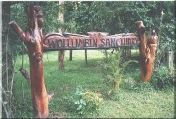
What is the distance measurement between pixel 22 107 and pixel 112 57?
228 centimetres

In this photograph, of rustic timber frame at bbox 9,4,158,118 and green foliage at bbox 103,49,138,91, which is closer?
rustic timber frame at bbox 9,4,158,118

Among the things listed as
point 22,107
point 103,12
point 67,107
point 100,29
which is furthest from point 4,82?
point 100,29

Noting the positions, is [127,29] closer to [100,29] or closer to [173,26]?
[100,29]

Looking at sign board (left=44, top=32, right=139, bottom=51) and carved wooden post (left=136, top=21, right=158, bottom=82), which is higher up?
sign board (left=44, top=32, right=139, bottom=51)

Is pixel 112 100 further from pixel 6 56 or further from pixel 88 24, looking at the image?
pixel 88 24

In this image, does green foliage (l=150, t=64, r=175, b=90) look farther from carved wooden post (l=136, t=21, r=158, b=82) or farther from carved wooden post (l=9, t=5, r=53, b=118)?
carved wooden post (l=9, t=5, r=53, b=118)

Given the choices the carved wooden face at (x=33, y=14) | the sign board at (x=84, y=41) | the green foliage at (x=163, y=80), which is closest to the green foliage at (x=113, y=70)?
the sign board at (x=84, y=41)

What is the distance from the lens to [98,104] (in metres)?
4.79

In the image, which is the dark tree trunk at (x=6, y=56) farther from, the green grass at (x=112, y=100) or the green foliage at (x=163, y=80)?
the green foliage at (x=163, y=80)

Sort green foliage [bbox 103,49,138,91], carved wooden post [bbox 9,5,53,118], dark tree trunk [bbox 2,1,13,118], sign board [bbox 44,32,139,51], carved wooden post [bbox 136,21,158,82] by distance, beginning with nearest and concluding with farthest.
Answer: carved wooden post [bbox 9,5,53,118]
dark tree trunk [bbox 2,1,13,118]
sign board [bbox 44,32,139,51]
green foliage [bbox 103,49,138,91]
carved wooden post [bbox 136,21,158,82]

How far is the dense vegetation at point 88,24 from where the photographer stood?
4.79 meters

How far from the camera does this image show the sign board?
16.3ft

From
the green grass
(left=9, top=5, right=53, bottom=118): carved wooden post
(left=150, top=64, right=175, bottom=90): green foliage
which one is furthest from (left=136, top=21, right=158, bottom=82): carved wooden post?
(left=9, top=5, right=53, bottom=118): carved wooden post

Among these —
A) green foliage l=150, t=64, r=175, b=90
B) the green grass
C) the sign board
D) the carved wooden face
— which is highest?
the carved wooden face
